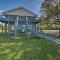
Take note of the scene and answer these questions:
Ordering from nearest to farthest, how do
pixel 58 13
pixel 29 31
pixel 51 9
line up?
pixel 29 31
pixel 58 13
pixel 51 9

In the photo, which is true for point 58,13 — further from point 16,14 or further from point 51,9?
point 16,14

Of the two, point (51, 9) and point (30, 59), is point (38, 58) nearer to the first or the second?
point (30, 59)

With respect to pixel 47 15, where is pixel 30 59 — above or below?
below

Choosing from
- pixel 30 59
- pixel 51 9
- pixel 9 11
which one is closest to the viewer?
pixel 30 59

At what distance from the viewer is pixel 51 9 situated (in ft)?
81.4

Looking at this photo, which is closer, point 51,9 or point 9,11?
point 51,9

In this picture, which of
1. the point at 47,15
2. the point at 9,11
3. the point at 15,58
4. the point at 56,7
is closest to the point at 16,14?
the point at 9,11

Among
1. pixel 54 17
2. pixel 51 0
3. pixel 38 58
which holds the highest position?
pixel 51 0

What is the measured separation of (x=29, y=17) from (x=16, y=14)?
7.04ft

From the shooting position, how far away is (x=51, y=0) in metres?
26.1

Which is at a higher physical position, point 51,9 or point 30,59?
point 51,9

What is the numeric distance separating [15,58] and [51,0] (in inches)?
734

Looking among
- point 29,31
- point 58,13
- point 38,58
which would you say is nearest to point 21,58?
point 38,58

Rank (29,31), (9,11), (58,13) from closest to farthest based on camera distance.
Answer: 1. (29,31)
2. (58,13)
3. (9,11)
